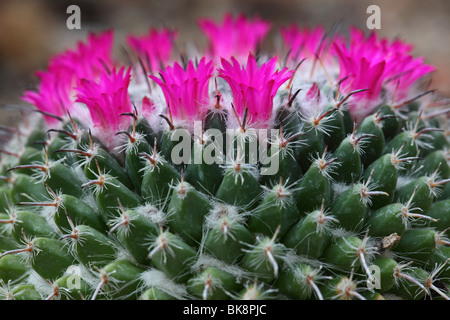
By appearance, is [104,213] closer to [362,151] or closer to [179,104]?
[179,104]

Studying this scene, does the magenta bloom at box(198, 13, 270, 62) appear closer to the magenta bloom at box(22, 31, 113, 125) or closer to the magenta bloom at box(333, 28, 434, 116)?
the magenta bloom at box(22, 31, 113, 125)

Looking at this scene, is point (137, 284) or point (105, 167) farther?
point (105, 167)

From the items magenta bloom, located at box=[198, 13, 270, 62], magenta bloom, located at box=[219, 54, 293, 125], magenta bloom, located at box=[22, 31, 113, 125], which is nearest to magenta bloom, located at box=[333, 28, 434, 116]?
magenta bloom, located at box=[219, 54, 293, 125]

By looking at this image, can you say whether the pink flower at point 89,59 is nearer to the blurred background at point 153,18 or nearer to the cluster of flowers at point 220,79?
the cluster of flowers at point 220,79


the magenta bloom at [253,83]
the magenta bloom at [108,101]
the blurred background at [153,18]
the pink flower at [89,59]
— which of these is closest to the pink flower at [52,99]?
the pink flower at [89,59]

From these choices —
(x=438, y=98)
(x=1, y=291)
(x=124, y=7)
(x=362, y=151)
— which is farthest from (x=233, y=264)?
(x=124, y=7)

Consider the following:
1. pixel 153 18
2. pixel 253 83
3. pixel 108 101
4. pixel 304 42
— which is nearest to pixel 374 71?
pixel 253 83

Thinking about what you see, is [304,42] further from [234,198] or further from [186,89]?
[234,198]
